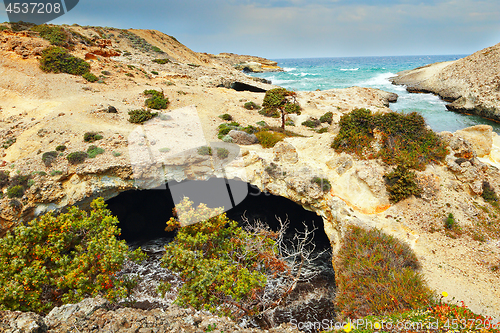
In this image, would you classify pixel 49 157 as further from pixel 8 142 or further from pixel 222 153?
pixel 222 153

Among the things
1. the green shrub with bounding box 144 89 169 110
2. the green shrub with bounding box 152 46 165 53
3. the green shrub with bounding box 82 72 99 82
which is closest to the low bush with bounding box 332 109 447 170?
the green shrub with bounding box 144 89 169 110

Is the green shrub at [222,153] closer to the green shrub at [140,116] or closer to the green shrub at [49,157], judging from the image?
the green shrub at [140,116]

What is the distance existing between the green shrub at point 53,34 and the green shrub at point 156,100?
17605 mm

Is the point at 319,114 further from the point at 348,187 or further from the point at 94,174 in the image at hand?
the point at 94,174

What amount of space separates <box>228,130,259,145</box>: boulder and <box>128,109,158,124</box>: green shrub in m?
10.1

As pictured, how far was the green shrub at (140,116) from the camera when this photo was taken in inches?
1002

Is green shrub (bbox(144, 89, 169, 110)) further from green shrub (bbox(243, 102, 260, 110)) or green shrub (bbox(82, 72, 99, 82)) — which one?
green shrub (bbox(243, 102, 260, 110))

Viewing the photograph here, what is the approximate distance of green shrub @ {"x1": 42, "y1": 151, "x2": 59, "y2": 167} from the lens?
17263mm

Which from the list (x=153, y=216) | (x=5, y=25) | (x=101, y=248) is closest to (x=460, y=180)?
(x=101, y=248)

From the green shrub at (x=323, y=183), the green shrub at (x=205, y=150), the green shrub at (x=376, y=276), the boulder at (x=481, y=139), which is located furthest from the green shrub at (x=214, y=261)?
the boulder at (x=481, y=139)

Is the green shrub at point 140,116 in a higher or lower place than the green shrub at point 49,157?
higher

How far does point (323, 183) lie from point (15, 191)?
62.1 feet

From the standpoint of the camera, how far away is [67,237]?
36.8ft

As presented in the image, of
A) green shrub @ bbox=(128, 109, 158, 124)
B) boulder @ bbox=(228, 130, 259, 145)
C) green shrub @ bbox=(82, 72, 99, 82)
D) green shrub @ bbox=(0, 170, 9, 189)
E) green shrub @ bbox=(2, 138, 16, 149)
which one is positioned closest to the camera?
green shrub @ bbox=(0, 170, 9, 189)
